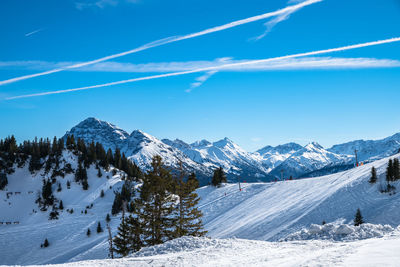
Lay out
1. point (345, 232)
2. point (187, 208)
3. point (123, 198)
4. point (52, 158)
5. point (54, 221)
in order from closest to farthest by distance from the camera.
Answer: point (345, 232), point (187, 208), point (54, 221), point (123, 198), point (52, 158)

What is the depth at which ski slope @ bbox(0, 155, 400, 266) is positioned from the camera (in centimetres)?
3969

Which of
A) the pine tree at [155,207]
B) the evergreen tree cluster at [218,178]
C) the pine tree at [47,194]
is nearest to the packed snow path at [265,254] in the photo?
the pine tree at [155,207]

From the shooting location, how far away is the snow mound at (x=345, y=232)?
18.4m

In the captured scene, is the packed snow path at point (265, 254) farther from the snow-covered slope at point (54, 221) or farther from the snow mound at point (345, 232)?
the snow-covered slope at point (54, 221)

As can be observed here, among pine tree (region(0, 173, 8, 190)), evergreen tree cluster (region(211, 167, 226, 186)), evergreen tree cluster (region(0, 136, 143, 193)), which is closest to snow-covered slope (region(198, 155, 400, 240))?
evergreen tree cluster (region(211, 167, 226, 186))

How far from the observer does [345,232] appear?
1930 cm

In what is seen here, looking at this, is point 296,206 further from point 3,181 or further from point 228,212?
point 3,181

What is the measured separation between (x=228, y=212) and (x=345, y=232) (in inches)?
1649

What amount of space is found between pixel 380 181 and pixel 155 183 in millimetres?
37146

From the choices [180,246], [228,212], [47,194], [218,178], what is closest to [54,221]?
[47,194]

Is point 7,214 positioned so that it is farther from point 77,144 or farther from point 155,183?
point 155,183

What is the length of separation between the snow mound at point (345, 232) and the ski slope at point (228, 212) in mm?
1923

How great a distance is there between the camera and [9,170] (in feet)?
335

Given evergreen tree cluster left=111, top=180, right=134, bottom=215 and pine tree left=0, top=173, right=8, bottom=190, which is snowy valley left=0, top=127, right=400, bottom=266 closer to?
pine tree left=0, top=173, right=8, bottom=190
